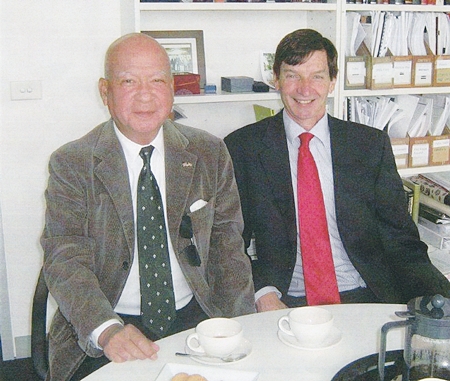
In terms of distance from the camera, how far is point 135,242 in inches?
69.5

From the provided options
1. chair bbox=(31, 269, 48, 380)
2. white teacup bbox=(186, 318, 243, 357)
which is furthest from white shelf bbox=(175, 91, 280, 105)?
white teacup bbox=(186, 318, 243, 357)

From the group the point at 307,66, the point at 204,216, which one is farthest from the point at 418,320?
the point at 307,66

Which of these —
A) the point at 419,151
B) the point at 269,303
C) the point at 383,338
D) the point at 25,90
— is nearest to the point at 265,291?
the point at 269,303

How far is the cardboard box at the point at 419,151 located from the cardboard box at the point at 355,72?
37cm

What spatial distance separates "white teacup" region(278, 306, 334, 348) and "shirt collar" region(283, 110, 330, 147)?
3.07ft

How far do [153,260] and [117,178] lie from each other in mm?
264

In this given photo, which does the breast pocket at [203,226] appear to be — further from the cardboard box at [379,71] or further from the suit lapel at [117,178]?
the cardboard box at [379,71]

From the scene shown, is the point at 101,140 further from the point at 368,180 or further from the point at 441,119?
the point at 441,119

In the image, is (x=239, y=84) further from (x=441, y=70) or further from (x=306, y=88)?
(x=441, y=70)

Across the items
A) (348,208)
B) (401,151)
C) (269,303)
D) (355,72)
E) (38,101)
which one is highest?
(355,72)

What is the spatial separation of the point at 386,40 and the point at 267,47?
565mm

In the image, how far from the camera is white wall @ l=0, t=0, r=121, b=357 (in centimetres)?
267

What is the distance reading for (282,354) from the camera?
1289 millimetres

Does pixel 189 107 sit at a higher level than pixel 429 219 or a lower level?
higher
